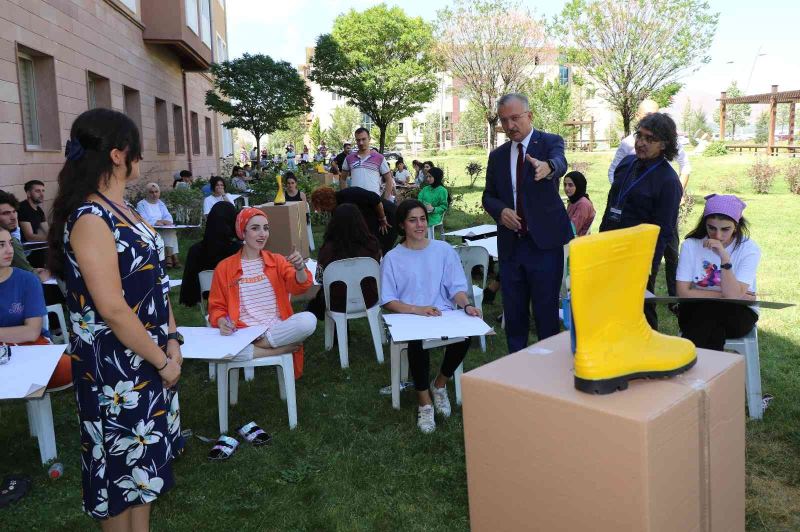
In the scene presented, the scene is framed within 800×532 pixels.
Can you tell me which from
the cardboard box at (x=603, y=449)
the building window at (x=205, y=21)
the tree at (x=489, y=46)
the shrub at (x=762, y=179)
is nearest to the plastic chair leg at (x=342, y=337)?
the cardboard box at (x=603, y=449)

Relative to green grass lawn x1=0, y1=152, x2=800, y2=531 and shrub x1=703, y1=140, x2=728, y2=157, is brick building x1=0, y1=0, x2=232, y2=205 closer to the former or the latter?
green grass lawn x1=0, y1=152, x2=800, y2=531

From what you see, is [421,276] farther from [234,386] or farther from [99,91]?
[99,91]

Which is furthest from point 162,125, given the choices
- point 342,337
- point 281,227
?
Answer: point 342,337

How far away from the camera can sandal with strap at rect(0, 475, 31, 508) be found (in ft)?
10.6

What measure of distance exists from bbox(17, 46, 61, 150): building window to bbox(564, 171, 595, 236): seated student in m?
7.88

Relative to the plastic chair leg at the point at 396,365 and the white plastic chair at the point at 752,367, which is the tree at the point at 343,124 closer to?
the plastic chair leg at the point at 396,365

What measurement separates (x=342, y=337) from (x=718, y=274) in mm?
2817

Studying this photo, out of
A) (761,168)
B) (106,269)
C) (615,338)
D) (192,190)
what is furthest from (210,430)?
(761,168)

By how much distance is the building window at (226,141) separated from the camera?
29703 mm

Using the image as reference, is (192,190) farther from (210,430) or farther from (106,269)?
(106,269)

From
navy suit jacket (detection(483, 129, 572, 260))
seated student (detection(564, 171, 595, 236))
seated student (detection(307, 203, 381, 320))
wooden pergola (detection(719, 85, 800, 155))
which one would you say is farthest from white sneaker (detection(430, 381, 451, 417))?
wooden pergola (detection(719, 85, 800, 155))

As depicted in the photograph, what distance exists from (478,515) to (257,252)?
2.73 m

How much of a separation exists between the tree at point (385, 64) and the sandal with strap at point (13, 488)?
29.4 meters

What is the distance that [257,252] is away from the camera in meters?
4.30
